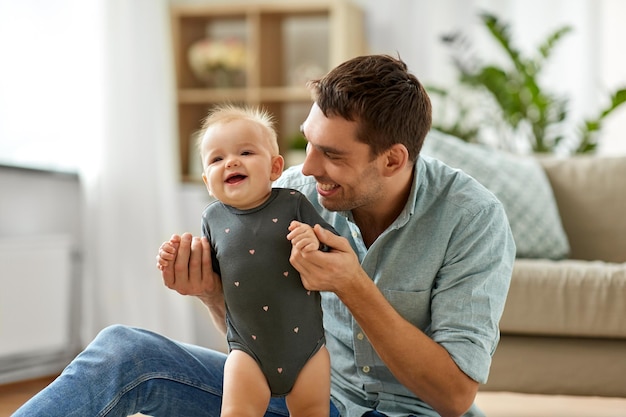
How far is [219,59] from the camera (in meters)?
4.82

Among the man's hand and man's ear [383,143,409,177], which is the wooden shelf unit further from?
the man's hand

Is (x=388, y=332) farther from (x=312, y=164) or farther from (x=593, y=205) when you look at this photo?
(x=593, y=205)

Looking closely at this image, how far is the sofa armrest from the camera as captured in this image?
317 cm

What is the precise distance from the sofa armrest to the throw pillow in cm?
15

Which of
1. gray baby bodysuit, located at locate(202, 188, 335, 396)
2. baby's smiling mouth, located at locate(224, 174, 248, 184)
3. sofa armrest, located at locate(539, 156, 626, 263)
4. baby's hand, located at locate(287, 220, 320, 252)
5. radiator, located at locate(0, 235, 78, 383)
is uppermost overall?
baby's smiling mouth, located at locate(224, 174, 248, 184)

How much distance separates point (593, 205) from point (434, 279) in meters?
1.73

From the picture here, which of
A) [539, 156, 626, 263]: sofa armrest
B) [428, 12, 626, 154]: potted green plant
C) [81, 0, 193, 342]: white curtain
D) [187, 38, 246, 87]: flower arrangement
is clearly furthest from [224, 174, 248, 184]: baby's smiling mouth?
[187, 38, 246, 87]: flower arrangement

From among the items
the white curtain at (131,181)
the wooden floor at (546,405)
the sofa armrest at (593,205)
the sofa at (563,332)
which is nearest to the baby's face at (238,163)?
the wooden floor at (546,405)

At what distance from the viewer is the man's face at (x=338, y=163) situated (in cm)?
162

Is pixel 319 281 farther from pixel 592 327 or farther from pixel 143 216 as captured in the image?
pixel 143 216

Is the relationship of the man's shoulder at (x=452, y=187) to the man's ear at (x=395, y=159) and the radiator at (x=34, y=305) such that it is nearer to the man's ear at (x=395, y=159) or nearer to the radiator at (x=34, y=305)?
the man's ear at (x=395, y=159)

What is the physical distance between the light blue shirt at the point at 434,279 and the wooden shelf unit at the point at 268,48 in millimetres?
3045

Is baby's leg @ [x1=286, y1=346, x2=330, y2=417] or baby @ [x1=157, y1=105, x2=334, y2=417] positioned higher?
baby @ [x1=157, y1=105, x2=334, y2=417]

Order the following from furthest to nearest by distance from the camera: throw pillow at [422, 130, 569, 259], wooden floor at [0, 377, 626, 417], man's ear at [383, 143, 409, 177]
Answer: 1. throw pillow at [422, 130, 569, 259]
2. wooden floor at [0, 377, 626, 417]
3. man's ear at [383, 143, 409, 177]
